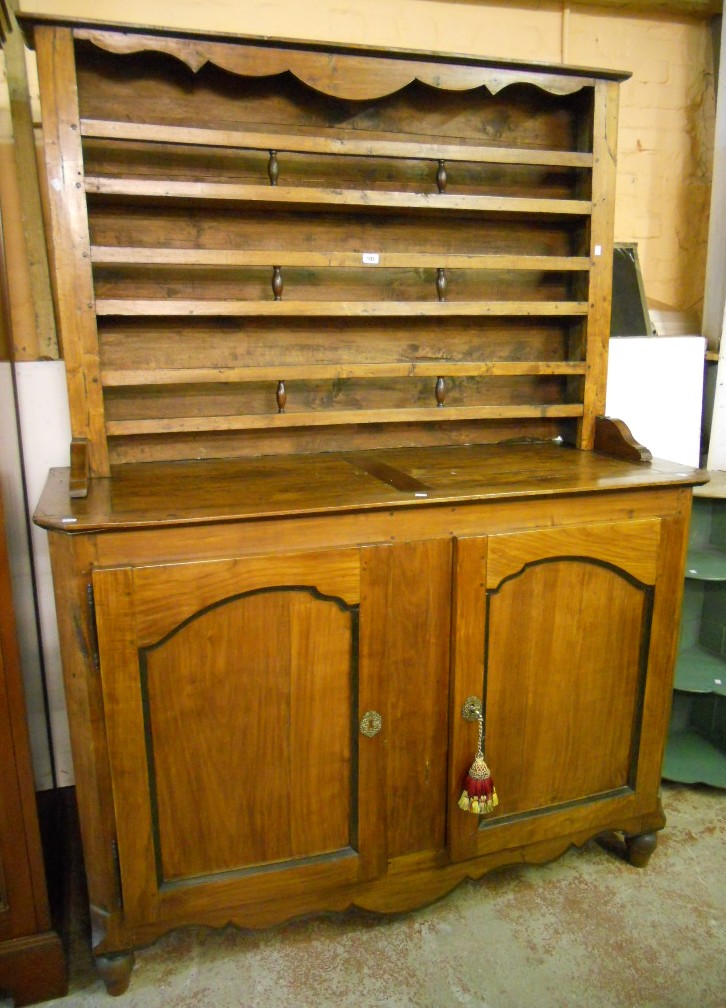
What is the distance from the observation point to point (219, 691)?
151 centimetres

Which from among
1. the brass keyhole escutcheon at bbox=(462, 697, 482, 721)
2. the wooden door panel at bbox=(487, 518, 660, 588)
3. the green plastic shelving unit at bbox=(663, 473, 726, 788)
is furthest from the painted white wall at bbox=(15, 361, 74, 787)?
the green plastic shelving unit at bbox=(663, 473, 726, 788)

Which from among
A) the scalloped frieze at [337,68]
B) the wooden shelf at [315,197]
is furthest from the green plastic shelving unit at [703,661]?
the scalloped frieze at [337,68]

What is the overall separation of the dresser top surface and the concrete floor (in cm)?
110

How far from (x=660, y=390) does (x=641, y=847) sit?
1.45 meters

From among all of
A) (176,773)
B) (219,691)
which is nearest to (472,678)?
(219,691)

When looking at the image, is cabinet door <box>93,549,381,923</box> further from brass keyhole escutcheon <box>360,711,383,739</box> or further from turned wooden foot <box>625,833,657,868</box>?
turned wooden foot <box>625,833,657,868</box>

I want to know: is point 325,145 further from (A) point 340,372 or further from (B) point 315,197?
(A) point 340,372

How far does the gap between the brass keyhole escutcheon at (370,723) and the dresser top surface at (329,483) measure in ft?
1.58

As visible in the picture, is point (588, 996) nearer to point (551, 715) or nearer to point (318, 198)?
point (551, 715)

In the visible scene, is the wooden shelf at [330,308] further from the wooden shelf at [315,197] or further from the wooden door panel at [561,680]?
the wooden door panel at [561,680]

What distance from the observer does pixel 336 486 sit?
166 centimetres

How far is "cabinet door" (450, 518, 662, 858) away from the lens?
1.66 m

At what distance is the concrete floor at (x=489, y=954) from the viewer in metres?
1.61

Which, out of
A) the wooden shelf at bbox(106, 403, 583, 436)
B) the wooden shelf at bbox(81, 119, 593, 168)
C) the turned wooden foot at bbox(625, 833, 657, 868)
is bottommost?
the turned wooden foot at bbox(625, 833, 657, 868)
